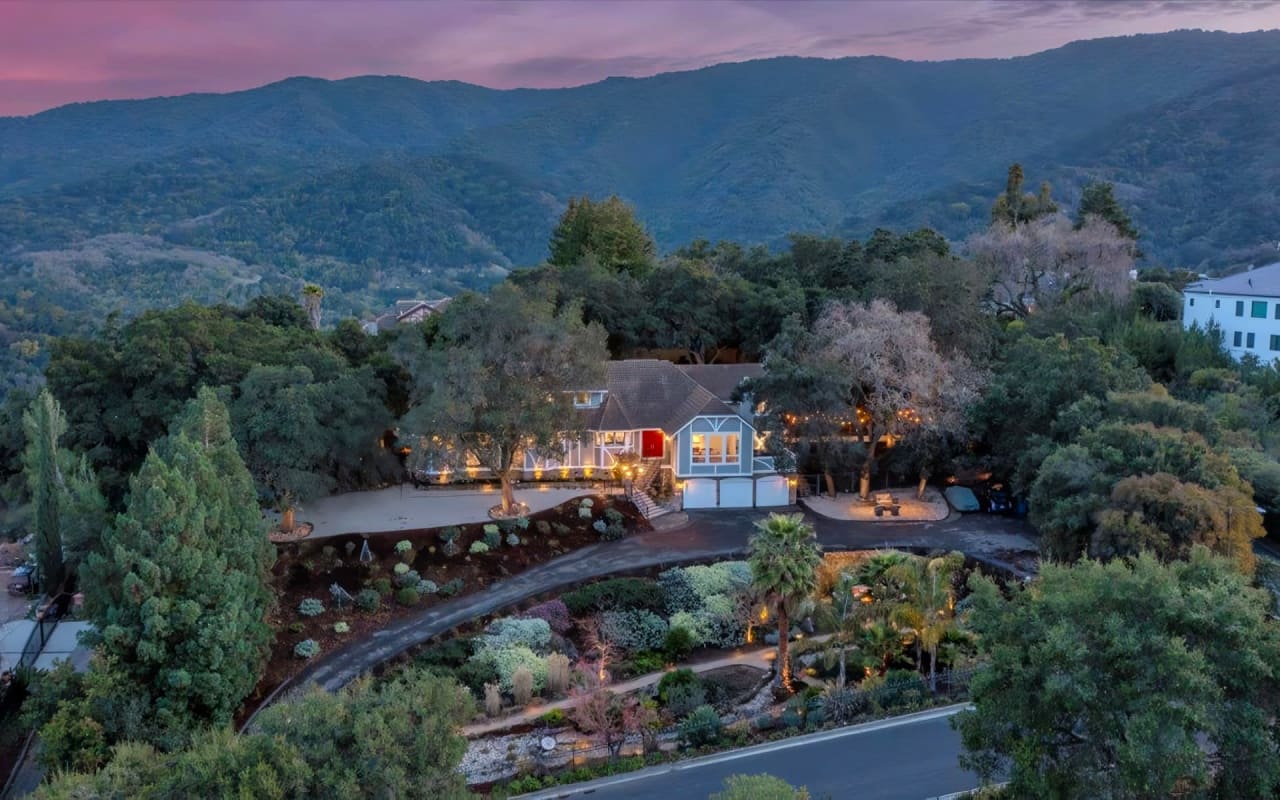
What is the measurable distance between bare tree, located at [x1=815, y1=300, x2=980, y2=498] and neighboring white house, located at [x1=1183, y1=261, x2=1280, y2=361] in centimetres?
1859

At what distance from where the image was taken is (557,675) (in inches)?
941

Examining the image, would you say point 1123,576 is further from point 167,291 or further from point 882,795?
point 167,291

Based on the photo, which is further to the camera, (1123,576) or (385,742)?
(1123,576)

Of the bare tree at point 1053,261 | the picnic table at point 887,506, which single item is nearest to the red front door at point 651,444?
the picnic table at point 887,506

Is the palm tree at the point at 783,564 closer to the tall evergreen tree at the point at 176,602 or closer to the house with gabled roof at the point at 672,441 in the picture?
the tall evergreen tree at the point at 176,602

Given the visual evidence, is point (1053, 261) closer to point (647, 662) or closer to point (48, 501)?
point (647, 662)

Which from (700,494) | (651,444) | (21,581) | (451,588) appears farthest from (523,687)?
(21,581)

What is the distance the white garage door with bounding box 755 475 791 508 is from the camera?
36688mm

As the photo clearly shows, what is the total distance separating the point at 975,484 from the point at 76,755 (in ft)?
106

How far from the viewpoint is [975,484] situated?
37906mm

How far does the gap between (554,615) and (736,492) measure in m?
11.6

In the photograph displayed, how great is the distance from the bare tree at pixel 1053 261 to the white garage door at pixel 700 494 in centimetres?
2431

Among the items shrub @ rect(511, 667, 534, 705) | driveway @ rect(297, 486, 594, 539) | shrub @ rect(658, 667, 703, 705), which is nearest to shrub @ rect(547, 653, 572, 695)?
shrub @ rect(511, 667, 534, 705)

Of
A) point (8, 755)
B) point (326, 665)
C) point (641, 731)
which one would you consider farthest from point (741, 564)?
point (8, 755)
